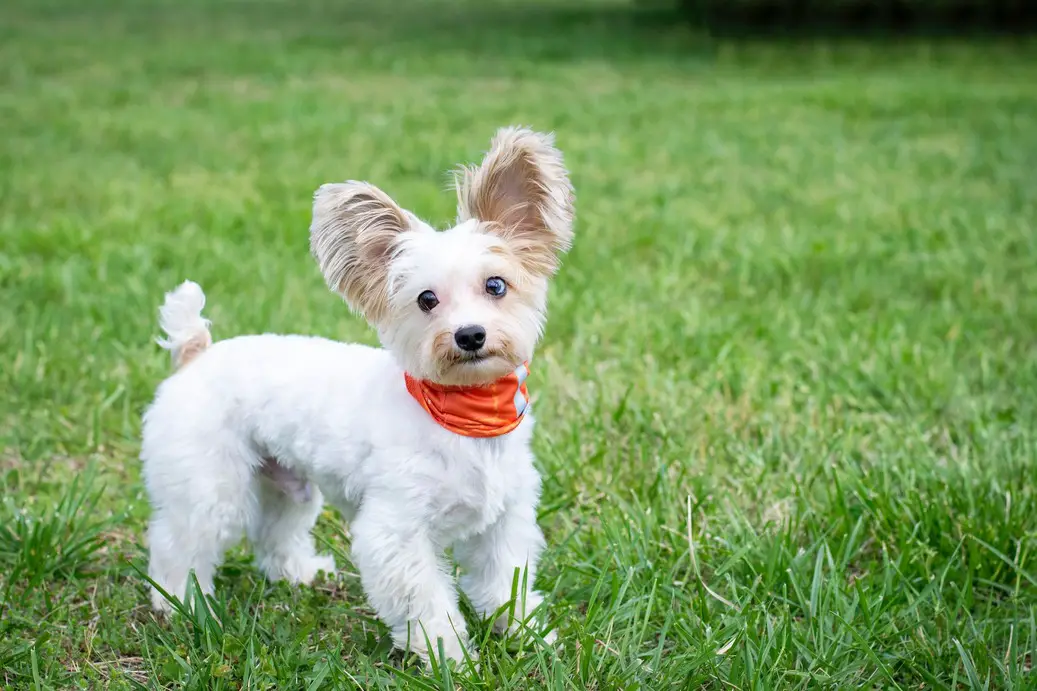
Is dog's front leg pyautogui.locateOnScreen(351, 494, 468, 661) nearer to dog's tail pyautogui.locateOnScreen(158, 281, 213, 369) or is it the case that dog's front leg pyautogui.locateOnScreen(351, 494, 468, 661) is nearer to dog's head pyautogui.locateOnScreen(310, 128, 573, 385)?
dog's head pyautogui.locateOnScreen(310, 128, 573, 385)

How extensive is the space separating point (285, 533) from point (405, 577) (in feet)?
2.24

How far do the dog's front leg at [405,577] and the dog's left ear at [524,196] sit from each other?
2.43 feet

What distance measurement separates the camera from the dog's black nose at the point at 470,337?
2482 millimetres

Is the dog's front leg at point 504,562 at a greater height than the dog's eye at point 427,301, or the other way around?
the dog's eye at point 427,301

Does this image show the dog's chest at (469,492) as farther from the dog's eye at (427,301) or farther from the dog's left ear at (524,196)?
the dog's left ear at (524,196)

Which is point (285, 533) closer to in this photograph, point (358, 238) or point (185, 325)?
point (185, 325)

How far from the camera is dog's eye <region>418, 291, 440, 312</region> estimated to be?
8.47ft

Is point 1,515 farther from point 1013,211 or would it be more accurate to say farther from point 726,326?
point 1013,211

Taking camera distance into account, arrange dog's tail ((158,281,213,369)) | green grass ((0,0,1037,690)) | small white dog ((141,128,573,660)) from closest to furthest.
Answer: small white dog ((141,128,573,660)) < green grass ((0,0,1037,690)) < dog's tail ((158,281,213,369))

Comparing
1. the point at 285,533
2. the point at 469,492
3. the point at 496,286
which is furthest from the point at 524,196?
the point at 285,533

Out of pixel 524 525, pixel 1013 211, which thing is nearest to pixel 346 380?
pixel 524 525

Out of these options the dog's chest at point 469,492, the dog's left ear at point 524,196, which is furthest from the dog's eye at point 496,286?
the dog's chest at point 469,492

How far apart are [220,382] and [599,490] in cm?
139

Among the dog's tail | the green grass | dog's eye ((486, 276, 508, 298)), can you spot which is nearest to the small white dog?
dog's eye ((486, 276, 508, 298))
